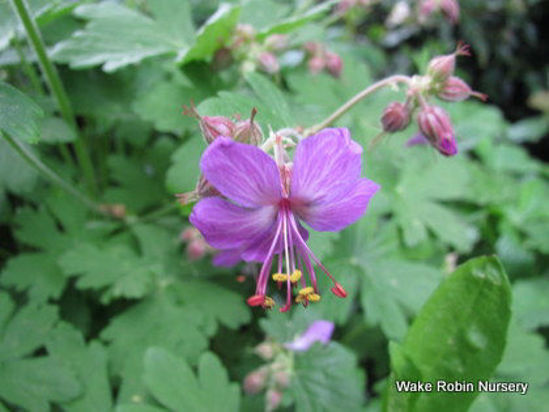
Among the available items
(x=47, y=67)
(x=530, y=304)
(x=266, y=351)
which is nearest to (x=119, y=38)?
(x=47, y=67)

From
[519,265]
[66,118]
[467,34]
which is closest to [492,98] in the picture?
[467,34]

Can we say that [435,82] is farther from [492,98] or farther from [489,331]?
[492,98]

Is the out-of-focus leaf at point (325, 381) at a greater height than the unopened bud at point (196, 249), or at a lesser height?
lesser

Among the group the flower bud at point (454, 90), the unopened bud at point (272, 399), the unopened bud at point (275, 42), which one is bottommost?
the unopened bud at point (272, 399)

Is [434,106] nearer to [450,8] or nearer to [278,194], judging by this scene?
[278,194]

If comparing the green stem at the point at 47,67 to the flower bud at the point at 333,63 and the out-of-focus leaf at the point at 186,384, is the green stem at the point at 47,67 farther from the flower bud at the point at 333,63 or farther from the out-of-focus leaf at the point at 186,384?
the flower bud at the point at 333,63

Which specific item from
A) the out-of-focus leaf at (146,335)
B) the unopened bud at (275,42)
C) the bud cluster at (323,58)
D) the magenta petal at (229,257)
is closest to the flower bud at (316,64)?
the bud cluster at (323,58)

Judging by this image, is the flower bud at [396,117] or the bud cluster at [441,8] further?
the bud cluster at [441,8]

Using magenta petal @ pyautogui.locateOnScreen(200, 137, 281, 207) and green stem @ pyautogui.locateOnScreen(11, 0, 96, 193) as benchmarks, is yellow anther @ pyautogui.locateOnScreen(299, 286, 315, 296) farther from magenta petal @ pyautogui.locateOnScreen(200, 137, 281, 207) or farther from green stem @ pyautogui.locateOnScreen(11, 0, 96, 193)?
green stem @ pyautogui.locateOnScreen(11, 0, 96, 193)
